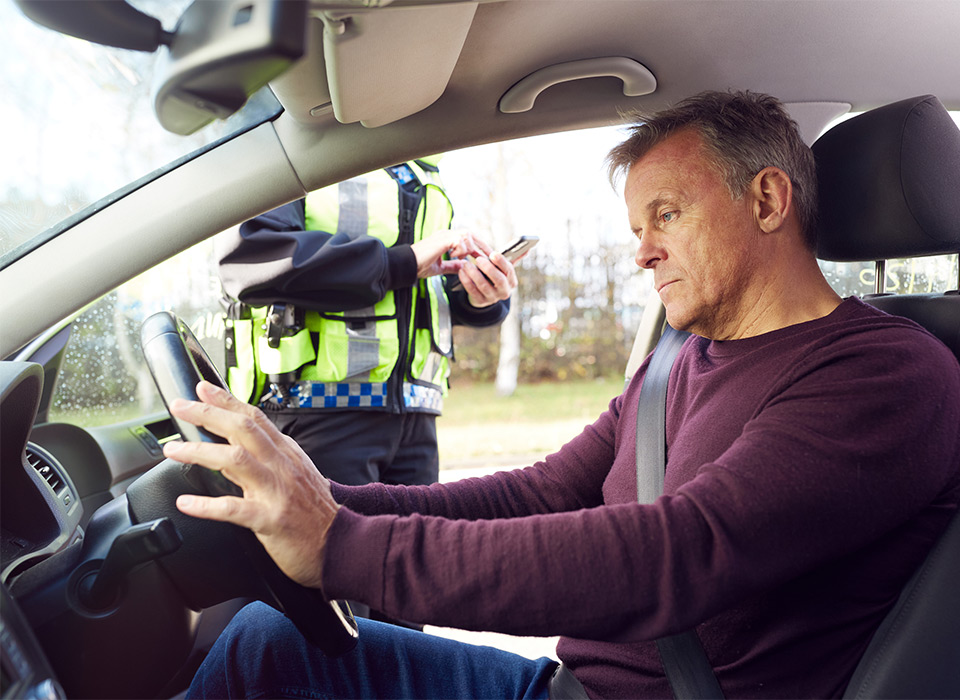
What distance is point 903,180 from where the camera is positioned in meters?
1.28

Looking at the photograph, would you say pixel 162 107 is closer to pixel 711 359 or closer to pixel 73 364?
pixel 711 359

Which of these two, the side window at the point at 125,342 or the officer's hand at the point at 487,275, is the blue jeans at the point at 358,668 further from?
the officer's hand at the point at 487,275

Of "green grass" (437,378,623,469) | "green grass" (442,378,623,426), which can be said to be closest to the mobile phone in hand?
"green grass" (437,378,623,469)

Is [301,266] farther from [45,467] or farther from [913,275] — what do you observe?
[913,275]

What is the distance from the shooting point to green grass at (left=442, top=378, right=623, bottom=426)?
809cm

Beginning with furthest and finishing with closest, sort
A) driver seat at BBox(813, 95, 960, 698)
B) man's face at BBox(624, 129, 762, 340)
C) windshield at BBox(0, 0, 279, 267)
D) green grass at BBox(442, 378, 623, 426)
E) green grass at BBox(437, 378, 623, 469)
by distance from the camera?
green grass at BBox(442, 378, 623, 426), green grass at BBox(437, 378, 623, 469), man's face at BBox(624, 129, 762, 340), windshield at BBox(0, 0, 279, 267), driver seat at BBox(813, 95, 960, 698)

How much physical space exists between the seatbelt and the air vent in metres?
1.01

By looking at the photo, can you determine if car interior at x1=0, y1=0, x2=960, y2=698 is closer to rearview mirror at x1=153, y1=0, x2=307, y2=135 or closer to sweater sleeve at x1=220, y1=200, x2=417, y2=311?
rearview mirror at x1=153, y1=0, x2=307, y2=135

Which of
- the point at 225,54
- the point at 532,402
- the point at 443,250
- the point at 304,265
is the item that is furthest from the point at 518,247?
the point at 532,402

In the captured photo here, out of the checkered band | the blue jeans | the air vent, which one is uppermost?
the air vent

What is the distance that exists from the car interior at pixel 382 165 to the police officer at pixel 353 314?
418 mm

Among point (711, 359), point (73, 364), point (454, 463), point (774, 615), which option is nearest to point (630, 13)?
point (711, 359)

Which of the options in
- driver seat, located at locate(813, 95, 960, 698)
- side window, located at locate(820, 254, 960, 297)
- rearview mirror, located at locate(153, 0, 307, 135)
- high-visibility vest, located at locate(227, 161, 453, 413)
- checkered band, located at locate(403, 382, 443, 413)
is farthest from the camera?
checkered band, located at locate(403, 382, 443, 413)

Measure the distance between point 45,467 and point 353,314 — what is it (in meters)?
0.77
